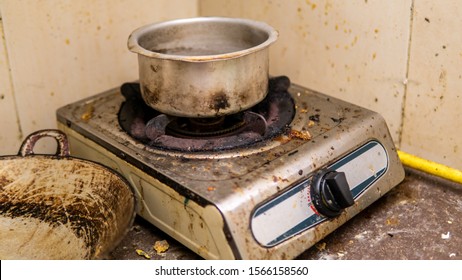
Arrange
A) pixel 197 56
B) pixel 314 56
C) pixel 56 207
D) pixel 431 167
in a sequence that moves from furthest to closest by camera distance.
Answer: pixel 314 56
pixel 431 167
pixel 56 207
pixel 197 56

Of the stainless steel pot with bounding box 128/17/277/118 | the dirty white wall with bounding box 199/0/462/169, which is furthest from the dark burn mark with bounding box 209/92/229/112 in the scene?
the dirty white wall with bounding box 199/0/462/169

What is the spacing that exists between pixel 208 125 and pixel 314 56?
36 cm

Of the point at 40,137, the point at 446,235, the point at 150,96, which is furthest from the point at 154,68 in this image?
the point at 446,235

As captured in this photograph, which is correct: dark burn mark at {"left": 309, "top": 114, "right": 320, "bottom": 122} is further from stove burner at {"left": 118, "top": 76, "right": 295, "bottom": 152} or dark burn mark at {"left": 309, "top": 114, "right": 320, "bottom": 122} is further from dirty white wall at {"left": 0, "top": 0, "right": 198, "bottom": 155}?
dirty white wall at {"left": 0, "top": 0, "right": 198, "bottom": 155}

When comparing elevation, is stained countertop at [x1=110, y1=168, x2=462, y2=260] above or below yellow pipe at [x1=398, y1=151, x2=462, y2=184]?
below

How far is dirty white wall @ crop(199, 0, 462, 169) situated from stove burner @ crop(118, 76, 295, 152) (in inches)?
6.5

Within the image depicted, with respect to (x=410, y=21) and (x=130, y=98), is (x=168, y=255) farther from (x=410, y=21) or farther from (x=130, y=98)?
(x=410, y=21)

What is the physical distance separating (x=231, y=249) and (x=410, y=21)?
59 centimetres

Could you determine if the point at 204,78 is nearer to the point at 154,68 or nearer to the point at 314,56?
the point at 154,68

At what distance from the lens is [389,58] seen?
3.87 ft

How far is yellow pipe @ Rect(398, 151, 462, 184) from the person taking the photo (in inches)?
43.7

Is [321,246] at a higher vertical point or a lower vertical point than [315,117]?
lower

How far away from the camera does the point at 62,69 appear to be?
1.26m

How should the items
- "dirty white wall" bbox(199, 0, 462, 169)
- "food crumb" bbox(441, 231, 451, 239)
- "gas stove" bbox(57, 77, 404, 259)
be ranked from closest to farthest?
"gas stove" bbox(57, 77, 404, 259), "food crumb" bbox(441, 231, 451, 239), "dirty white wall" bbox(199, 0, 462, 169)
